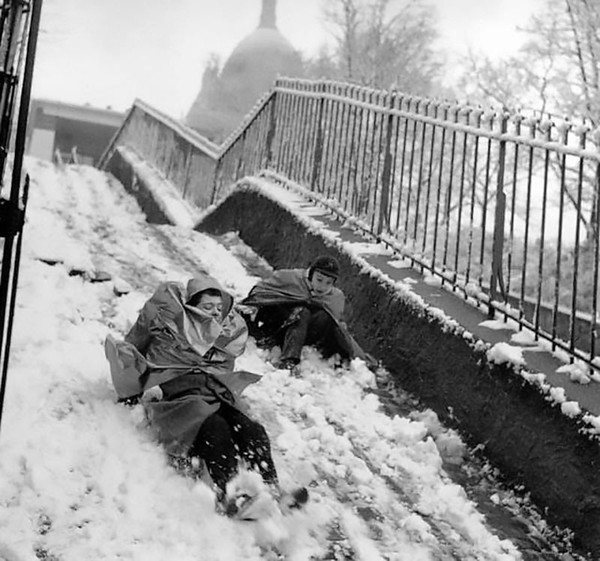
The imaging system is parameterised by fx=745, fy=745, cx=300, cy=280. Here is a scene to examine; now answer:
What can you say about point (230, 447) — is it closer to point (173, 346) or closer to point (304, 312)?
point (173, 346)

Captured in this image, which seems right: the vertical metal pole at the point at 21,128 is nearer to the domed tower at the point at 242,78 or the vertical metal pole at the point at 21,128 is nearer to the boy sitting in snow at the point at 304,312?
the boy sitting in snow at the point at 304,312

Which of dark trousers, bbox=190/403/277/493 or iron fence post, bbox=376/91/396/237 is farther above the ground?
iron fence post, bbox=376/91/396/237

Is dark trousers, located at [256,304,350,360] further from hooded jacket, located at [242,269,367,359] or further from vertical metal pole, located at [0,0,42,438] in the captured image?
vertical metal pole, located at [0,0,42,438]

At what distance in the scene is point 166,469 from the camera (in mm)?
3180

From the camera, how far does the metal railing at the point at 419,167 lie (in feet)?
13.8

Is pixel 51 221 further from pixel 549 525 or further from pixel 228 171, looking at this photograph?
pixel 549 525

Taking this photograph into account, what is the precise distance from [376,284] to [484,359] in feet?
4.93

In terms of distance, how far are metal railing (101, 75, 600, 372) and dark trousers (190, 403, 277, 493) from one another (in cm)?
171

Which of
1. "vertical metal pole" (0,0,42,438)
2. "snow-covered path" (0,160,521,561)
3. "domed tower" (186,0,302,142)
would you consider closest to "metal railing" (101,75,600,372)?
"snow-covered path" (0,160,521,561)

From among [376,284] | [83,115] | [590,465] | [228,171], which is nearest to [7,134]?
[590,465]

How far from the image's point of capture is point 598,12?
46.9ft

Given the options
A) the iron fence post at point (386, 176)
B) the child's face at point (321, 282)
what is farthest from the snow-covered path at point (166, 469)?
the iron fence post at point (386, 176)

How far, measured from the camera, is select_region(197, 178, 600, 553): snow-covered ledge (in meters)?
3.49

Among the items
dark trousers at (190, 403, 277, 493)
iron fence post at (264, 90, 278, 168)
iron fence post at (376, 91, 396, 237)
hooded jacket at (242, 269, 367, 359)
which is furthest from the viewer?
iron fence post at (264, 90, 278, 168)
